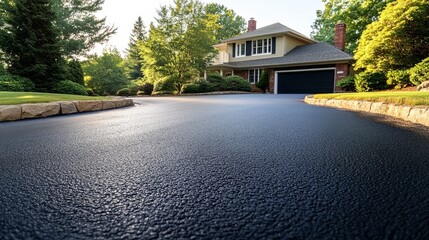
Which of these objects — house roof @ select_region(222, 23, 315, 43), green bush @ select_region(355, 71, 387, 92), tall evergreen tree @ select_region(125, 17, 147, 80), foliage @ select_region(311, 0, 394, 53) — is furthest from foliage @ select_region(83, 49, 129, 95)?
green bush @ select_region(355, 71, 387, 92)

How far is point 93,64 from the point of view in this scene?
24062 mm

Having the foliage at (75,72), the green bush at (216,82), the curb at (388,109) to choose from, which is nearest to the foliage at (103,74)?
the foliage at (75,72)

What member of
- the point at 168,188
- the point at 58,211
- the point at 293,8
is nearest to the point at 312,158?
the point at 168,188

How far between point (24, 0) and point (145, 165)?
490 inches

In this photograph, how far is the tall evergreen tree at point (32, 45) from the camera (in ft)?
33.7

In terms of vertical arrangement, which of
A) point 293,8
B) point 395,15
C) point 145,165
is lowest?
point 145,165

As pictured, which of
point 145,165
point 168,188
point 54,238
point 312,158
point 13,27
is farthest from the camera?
point 13,27

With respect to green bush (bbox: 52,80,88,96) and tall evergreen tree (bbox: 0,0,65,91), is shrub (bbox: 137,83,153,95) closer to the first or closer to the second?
tall evergreen tree (bbox: 0,0,65,91)

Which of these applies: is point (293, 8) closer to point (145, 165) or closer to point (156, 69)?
point (156, 69)

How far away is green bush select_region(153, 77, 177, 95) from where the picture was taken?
1911 cm

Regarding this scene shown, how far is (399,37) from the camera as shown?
11.5 metres

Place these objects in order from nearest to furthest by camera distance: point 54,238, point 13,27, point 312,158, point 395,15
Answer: point 54,238 → point 312,158 → point 13,27 → point 395,15

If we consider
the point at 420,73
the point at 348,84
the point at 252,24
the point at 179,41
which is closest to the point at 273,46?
the point at 252,24

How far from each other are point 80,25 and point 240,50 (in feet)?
45.4
